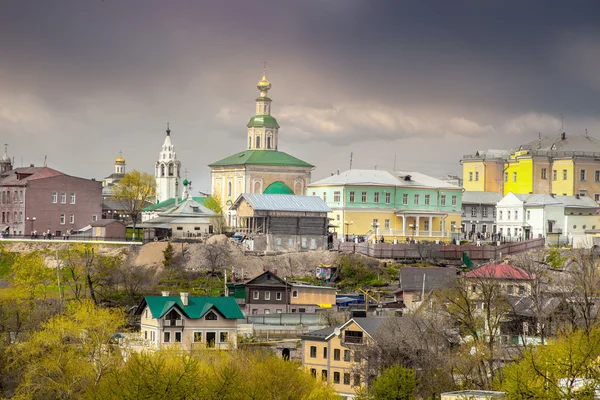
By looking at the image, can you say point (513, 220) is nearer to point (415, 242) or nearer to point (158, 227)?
point (415, 242)

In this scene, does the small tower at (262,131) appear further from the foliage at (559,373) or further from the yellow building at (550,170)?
the foliage at (559,373)

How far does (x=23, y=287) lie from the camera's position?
76375 mm

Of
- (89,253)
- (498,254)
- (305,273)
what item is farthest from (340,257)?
(89,253)

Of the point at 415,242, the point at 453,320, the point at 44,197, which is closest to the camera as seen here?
the point at 453,320

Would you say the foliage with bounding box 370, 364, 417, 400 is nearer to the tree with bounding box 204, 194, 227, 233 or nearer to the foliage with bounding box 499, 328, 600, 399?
the foliage with bounding box 499, 328, 600, 399

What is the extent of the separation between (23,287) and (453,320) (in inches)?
1042

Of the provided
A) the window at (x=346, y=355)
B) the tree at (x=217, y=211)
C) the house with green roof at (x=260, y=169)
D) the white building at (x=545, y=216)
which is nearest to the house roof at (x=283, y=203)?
the tree at (x=217, y=211)

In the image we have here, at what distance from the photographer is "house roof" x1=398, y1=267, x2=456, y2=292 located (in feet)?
267

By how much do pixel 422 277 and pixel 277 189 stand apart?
28.7m

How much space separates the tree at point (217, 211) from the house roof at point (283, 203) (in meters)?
1.79

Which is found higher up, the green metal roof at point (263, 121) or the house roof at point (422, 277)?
the green metal roof at point (263, 121)

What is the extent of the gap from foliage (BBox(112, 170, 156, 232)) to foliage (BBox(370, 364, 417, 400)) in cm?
7137

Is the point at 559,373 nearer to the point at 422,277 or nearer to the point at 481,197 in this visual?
the point at 422,277

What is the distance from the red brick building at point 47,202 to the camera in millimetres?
103750
